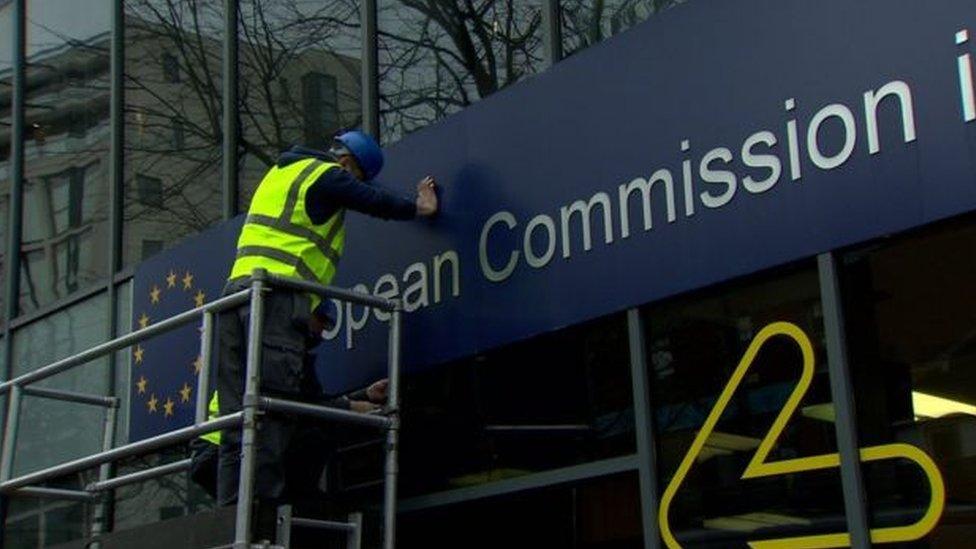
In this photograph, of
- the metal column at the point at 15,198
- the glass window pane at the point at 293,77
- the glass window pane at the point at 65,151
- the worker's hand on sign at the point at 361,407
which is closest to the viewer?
the worker's hand on sign at the point at 361,407

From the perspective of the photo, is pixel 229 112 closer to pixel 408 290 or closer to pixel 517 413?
pixel 408 290

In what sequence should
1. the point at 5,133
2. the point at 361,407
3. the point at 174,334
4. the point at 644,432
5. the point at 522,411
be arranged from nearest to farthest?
1. the point at 644,432
2. the point at 361,407
3. the point at 522,411
4. the point at 174,334
5. the point at 5,133

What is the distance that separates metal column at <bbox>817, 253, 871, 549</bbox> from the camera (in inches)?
196

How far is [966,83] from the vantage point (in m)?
4.79


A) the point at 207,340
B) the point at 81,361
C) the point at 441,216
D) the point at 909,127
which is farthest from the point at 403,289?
the point at 909,127

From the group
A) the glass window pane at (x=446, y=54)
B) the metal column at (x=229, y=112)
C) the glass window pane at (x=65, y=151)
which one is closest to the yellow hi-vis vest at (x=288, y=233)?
the glass window pane at (x=446, y=54)

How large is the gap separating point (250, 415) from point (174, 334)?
2568 millimetres

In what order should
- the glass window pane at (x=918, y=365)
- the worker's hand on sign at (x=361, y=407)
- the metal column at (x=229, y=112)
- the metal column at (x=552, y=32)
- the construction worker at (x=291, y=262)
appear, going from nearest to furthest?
1. the glass window pane at (x=918, y=365)
2. the construction worker at (x=291, y=262)
3. the worker's hand on sign at (x=361, y=407)
4. the metal column at (x=552, y=32)
5. the metal column at (x=229, y=112)

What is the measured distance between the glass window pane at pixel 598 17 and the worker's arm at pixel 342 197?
105cm

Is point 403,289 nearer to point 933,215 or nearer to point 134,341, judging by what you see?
point 134,341

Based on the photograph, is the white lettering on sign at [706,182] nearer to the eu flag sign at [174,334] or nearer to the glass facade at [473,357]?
the glass facade at [473,357]

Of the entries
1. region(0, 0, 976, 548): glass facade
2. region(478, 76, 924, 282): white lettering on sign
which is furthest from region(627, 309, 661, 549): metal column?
region(478, 76, 924, 282): white lettering on sign

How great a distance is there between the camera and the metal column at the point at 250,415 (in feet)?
17.9

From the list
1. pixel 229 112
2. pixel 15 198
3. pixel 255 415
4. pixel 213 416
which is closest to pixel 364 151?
pixel 213 416
